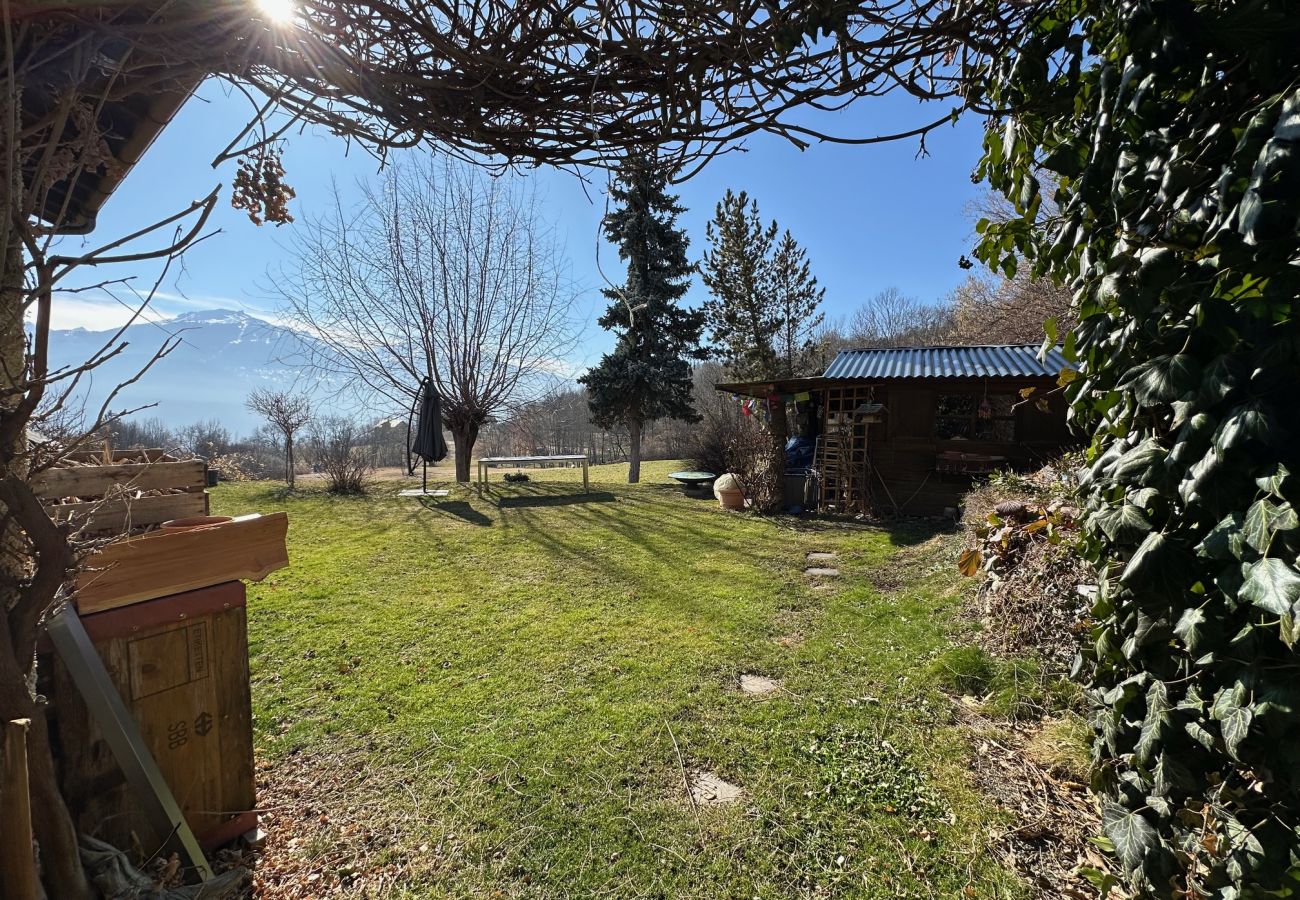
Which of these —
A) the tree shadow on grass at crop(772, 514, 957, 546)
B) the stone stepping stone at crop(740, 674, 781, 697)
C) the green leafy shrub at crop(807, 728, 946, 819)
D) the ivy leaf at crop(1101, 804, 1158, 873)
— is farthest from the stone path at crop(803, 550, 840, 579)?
the ivy leaf at crop(1101, 804, 1158, 873)

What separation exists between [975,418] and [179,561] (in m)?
9.69

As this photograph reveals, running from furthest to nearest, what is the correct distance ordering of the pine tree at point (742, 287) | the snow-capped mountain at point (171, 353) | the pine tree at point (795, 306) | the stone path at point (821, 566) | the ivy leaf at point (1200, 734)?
1. the pine tree at point (795, 306)
2. the pine tree at point (742, 287)
3. the stone path at point (821, 566)
4. the snow-capped mountain at point (171, 353)
5. the ivy leaf at point (1200, 734)

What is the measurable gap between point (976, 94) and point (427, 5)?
56.9 inches

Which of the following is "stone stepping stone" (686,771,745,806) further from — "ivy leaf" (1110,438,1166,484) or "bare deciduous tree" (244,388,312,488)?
"bare deciduous tree" (244,388,312,488)

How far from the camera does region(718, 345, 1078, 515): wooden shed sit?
8008 mm

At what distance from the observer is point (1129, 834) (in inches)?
45.8

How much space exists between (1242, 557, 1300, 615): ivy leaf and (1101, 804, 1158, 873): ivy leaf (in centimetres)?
72

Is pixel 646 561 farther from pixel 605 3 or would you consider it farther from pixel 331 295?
pixel 331 295

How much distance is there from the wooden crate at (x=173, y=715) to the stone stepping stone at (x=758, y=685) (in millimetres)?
2331

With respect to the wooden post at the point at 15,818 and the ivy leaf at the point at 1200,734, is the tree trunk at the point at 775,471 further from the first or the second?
the wooden post at the point at 15,818

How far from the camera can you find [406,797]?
6.97 feet

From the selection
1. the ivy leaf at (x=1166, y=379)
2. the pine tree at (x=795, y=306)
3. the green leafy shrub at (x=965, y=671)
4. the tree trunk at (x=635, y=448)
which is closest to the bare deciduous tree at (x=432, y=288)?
the tree trunk at (x=635, y=448)

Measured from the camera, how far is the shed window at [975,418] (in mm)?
8195

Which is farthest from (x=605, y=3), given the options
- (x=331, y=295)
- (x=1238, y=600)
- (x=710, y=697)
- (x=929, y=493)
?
(x=331, y=295)
